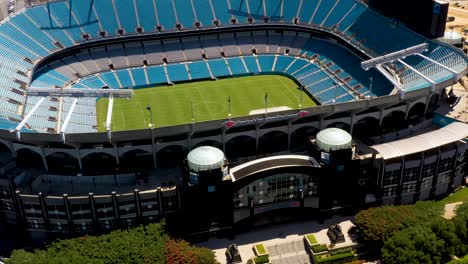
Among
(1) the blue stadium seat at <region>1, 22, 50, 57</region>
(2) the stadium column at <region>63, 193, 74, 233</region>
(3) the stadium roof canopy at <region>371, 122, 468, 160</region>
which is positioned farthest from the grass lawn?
(1) the blue stadium seat at <region>1, 22, 50, 57</region>

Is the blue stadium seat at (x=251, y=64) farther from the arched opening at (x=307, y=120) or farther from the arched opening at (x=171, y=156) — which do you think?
the arched opening at (x=171, y=156)

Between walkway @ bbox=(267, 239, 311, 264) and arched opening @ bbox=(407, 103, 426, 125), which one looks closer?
walkway @ bbox=(267, 239, 311, 264)

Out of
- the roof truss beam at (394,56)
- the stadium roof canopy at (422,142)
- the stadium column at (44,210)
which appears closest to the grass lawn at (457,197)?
the stadium roof canopy at (422,142)

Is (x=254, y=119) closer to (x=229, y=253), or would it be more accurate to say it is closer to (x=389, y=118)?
(x=229, y=253)

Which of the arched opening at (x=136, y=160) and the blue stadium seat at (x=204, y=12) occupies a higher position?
the blue stadium seat at (x=204, y=12)

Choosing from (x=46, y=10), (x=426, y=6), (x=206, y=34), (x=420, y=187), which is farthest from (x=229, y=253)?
(x=46, y=10)

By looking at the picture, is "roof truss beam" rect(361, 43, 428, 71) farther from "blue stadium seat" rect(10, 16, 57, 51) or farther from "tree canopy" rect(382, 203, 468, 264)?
"blue stadium seat" rect(10, 16, 57, 51)

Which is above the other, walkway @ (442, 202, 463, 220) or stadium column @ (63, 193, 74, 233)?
stadium column @ (63, 193, 74, 233)
